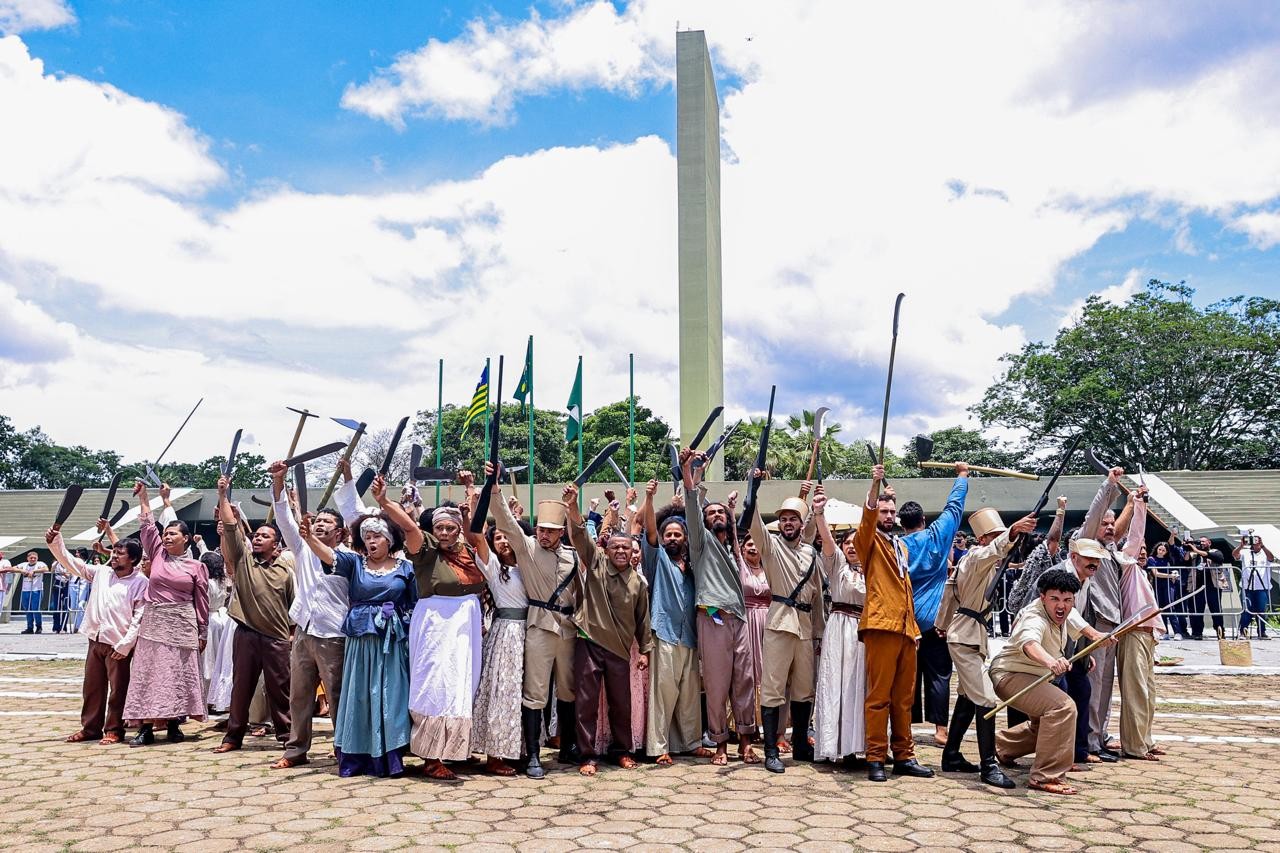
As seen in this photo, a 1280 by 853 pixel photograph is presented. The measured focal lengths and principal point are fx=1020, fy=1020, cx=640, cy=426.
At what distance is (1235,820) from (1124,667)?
1.74 m

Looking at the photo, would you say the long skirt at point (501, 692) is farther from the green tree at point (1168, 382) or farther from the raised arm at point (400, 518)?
the green tree at point (1168, 382)

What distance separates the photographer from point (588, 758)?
19.4 feet

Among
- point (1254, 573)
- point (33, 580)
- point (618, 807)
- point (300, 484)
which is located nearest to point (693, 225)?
point (1254, 573)

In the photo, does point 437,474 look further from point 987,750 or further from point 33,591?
point 33,591

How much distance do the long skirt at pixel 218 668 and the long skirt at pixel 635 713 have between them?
306cm

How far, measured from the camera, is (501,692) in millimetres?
5867

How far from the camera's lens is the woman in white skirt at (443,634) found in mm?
5695

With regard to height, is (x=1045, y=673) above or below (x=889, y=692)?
above

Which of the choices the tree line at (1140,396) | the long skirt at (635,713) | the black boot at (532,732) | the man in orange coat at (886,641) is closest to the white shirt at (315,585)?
the black boot at (532,732)

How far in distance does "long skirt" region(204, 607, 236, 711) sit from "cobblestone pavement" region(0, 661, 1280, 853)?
3.14 ft

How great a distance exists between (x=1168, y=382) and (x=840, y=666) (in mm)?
29993

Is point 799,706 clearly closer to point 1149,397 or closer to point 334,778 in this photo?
point 334,778

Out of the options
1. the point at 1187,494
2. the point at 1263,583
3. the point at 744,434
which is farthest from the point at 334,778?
the point at 744,434

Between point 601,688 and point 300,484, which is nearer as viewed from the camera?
point 601,688
